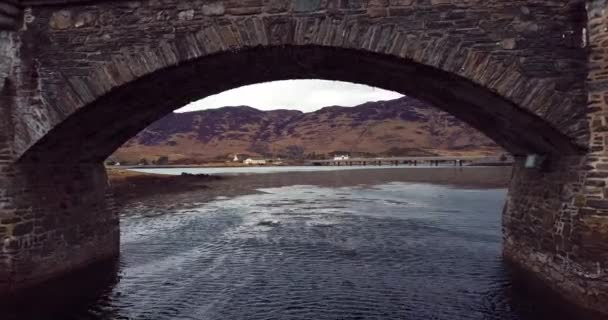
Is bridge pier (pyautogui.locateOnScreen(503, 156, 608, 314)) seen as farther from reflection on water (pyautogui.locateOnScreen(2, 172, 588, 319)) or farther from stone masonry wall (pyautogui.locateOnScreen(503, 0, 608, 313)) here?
reflection on water (pyautogui.locateOnScreen(2, 172, 588, 319))

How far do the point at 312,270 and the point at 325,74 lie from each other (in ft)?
18.5

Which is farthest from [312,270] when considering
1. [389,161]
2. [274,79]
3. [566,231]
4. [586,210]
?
[389,161]

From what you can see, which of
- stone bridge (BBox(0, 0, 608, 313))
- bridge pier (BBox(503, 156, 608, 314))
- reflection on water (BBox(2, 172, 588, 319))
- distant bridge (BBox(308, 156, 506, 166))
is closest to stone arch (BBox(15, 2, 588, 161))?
stone bridge (BBox(0, 0, 608, 313))

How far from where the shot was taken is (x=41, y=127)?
9.03 m

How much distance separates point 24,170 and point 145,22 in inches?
184

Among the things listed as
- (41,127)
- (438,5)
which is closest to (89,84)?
(41,127)

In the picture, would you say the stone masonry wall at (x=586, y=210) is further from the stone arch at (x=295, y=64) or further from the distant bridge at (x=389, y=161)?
the distant bridge at (x=389, y=161)

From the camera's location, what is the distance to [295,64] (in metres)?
9.90

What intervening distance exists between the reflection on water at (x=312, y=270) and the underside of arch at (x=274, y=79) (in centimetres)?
373

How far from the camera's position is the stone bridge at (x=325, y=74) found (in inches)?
306

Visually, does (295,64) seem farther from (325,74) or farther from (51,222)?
(51,222)

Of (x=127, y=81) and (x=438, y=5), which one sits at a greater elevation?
(x=438, y=5)

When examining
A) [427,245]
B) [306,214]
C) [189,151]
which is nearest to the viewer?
[427,245]

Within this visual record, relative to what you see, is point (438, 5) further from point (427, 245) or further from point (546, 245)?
point (427, 245)
